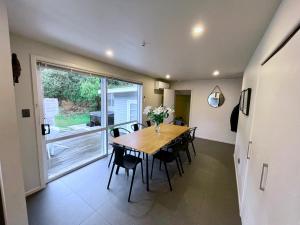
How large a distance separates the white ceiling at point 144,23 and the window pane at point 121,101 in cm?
131

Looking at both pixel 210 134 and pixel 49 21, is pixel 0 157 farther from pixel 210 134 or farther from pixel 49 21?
pixel 210 134

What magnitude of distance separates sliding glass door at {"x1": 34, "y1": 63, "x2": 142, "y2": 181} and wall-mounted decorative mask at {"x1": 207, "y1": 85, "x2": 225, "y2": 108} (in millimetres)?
3193

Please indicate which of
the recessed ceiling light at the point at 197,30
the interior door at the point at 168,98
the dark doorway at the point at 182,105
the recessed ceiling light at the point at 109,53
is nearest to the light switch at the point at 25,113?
Answer: the recessed ceiling light at the point at 109,53

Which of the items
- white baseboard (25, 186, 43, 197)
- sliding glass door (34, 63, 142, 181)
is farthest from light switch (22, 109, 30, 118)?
white baseboard (25, 186, 43, 197)

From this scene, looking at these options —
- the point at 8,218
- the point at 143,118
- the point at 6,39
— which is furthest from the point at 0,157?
the point at 143,118

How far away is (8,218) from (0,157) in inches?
24.8

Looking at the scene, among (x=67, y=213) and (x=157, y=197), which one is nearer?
(x=67, y=213)

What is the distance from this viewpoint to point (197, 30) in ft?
5.15

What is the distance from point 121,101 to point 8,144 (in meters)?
2.78

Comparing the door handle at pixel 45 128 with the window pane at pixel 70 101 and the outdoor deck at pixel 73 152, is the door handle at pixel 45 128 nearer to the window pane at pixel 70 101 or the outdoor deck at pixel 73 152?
the window pane at pixel 70 101

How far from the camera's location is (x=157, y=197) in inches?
80.0

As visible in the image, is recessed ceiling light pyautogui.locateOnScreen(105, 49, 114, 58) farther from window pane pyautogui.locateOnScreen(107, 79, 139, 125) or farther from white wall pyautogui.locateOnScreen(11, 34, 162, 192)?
window pane pyautogui.locateOnScreen(107, 79, 139, 125)

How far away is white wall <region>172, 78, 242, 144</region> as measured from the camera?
461cm

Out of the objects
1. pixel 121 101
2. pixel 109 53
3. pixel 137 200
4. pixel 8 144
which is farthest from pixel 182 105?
pixel 8 144
